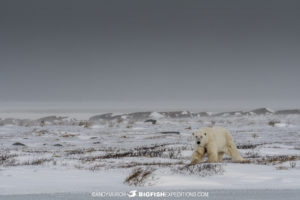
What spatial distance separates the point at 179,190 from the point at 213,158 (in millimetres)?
4462

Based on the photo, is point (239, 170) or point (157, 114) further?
point (157, 114)

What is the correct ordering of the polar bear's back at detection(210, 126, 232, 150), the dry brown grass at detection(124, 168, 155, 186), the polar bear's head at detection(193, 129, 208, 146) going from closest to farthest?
the dry brown grass at detection(124, 168, 155, 186), the polar bear's head at detection(193, 129, 208, 146), the polar bear's back at detection(210, 126, 232, 150)

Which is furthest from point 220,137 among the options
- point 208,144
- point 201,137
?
point 201,137

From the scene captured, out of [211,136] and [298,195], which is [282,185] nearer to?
[298,195]

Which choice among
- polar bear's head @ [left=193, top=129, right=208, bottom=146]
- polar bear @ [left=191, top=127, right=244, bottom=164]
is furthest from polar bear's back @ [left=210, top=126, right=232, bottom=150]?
polar bear's head @ [left=193, top=129, right=208, bottom=146]

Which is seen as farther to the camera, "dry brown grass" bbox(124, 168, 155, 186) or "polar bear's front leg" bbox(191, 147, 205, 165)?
"polar bear's front leg" bbox(191, 147, 205, 165)

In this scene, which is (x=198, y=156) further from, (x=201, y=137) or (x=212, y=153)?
(x=201, y=137)

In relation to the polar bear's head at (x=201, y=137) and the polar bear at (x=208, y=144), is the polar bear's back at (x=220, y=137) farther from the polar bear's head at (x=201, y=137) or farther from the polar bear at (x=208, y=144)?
the polar bear's head at (x=201, y=137)

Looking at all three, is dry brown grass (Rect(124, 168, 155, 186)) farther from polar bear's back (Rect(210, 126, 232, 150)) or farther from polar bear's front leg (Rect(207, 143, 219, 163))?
polar bear's back (Rect(210, 126, 232, 150))

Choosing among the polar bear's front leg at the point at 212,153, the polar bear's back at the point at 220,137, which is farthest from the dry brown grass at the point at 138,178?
the polar bear's back at the point at 220,137

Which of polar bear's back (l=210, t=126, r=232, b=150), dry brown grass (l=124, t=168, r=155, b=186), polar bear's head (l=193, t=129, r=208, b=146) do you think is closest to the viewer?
dry brown grass (l=124, t=168, r=155, b=186)

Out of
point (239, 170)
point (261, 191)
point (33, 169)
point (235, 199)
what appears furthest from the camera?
point (33, 169)

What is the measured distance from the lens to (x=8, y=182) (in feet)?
35.6

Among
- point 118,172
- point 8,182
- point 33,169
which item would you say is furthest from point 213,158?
point 8,182
